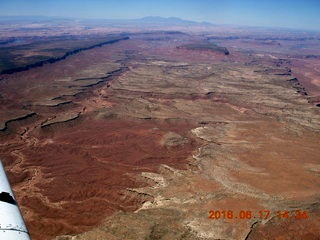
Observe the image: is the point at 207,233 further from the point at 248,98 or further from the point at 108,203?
the point at 248,98

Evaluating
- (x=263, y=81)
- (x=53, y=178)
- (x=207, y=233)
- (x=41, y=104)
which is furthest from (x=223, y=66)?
(x=207, y=233)
